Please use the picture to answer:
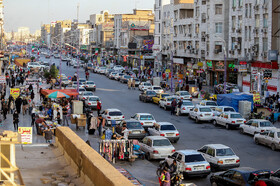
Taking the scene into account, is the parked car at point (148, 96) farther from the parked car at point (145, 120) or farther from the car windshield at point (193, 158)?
the car windshield at point (193, 158)

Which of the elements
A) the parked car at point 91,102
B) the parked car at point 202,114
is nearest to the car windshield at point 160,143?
the parked car at point 202,114

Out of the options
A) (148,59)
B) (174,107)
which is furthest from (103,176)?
(148,59)

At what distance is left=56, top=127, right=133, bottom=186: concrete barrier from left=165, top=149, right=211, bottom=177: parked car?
7.16 metres

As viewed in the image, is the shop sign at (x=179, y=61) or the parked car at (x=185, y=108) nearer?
the parked car at (x=185, y=108)

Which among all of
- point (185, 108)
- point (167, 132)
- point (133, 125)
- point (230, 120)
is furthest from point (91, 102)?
point (167, 132)

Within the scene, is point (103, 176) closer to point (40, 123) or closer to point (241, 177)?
point (241, 177)

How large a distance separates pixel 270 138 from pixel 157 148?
699 centimetres

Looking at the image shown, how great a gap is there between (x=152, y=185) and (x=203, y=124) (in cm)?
1812

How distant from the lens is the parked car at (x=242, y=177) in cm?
1788

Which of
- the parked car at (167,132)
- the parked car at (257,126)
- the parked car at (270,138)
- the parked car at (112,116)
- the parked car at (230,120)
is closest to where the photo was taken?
the parked car at (270,138)

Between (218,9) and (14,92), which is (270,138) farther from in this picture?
(218,9)

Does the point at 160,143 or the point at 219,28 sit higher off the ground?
the point at 219,28

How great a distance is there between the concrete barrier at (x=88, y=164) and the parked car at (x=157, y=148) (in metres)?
9.66

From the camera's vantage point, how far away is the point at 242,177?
18016 mm
